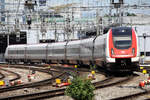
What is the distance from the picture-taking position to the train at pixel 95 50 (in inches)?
815

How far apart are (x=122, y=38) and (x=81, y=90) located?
10954mm

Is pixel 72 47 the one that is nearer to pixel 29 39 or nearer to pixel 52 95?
pixel 52 95

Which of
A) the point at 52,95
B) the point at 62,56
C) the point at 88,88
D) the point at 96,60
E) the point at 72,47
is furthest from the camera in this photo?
the point at 62,56

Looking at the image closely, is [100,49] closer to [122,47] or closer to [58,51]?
[122,47]

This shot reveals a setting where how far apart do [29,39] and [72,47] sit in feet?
114

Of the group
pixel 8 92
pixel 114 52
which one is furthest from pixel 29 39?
pixel 8 92

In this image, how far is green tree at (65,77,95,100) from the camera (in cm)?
1062

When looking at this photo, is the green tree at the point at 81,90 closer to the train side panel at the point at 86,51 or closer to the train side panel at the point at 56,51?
the train side panel at the point at 86,51

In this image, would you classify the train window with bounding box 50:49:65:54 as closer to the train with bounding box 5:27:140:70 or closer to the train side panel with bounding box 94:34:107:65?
the train with bounding box 5:27:140:70

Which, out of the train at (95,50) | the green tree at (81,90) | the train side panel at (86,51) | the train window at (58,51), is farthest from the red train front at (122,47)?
the train window at (58,51)

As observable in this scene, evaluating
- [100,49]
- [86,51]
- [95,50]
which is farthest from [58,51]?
[100,49]

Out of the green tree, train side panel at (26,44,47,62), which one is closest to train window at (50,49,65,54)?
train side panel at (26,44,47,62)

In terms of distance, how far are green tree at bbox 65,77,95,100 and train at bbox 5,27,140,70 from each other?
32.4 feet

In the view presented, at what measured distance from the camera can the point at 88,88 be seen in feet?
35.6
